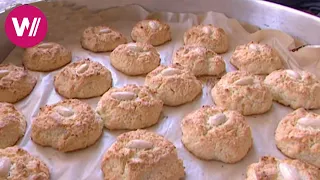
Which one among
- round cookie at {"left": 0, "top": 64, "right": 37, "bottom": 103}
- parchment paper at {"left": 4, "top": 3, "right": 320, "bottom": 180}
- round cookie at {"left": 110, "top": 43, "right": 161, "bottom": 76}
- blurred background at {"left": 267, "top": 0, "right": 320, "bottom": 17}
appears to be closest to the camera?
Result: parchment paper at {"left": 4, "top": 3, "right": 320, "bottom": 180}

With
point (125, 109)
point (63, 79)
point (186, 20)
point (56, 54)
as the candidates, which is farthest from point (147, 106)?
point (186, 20)

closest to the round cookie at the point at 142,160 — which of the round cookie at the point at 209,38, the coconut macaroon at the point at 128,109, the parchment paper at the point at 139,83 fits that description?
the parchment paper at the point at 139,83

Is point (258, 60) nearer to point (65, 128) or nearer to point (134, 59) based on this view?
point (134, 59)

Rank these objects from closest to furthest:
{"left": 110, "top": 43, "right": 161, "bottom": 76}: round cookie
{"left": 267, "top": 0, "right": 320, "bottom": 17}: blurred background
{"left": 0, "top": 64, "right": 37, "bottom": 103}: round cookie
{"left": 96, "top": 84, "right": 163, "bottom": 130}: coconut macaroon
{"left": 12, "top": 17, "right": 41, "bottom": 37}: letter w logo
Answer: {"left": 96, "top": 84, "right": 163, "bottom": 130}: coconut macaroon, {"left": 0, "top": 64, "right": 37, "bottom": 103}: round cookie, {"left": 110, "top": 43, "right": 161, "bottom": 76}: round cookie, {"left": 12, "top": 17, "right": 41, "bottom": 37}: letter w logo, {"left": 267, "top": 0, "right": 320, "bottom": 17}: blurred background

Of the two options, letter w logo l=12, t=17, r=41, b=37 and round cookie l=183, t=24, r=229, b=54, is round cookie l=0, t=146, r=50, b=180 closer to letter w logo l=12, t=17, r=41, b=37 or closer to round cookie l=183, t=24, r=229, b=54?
letter w logo l=12, t=17, r=41, b=37

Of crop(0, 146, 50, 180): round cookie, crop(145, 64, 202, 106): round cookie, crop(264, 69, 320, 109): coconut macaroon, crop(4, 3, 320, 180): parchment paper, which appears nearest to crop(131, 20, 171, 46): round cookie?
crop(4, 3, 320, 180): parchment paper

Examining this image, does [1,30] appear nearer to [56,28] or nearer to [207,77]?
[56,28]

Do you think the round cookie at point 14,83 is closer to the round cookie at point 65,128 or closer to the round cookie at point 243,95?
the round cookie at point 65,128
